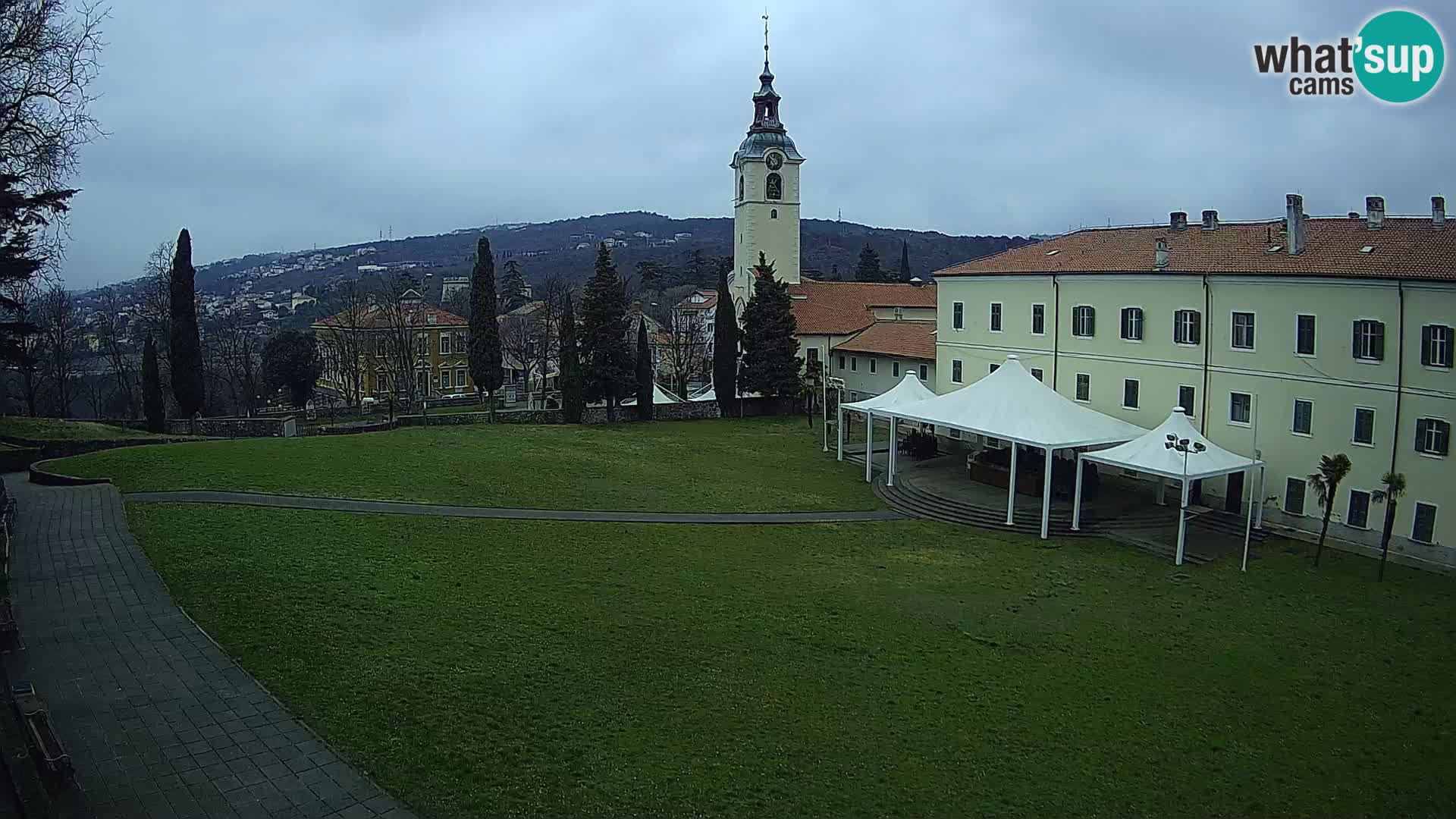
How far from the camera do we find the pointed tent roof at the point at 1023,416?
2294cm

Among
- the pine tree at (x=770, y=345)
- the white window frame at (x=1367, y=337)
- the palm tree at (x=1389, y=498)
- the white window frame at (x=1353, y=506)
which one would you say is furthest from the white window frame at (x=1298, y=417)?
the pine tree at (x=770, y=345)

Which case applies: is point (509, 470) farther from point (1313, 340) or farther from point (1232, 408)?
point (1313, 340)

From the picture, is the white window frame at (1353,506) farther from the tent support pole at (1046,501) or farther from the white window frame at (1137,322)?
the white window frame at (1137,322)

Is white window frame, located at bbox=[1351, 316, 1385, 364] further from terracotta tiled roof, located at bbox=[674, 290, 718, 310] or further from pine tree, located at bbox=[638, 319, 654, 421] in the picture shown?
terracotta tiled roof, located at bbox=[674, 290, 718, 310]

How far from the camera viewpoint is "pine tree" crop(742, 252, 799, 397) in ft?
136

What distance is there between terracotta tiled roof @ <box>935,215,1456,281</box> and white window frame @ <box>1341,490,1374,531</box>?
4.75m

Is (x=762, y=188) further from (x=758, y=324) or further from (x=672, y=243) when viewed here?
(x=672, y=243)

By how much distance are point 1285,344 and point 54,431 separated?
34524 millimetres

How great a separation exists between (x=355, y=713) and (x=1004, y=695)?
833 cm

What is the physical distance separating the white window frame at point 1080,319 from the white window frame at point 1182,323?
2.65 metres

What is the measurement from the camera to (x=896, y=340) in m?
39.8

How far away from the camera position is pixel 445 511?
21.0 metres

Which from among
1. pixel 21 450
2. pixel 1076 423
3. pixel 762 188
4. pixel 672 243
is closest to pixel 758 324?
pixel 762 188

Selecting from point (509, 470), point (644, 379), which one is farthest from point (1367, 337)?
point (644, 379)
